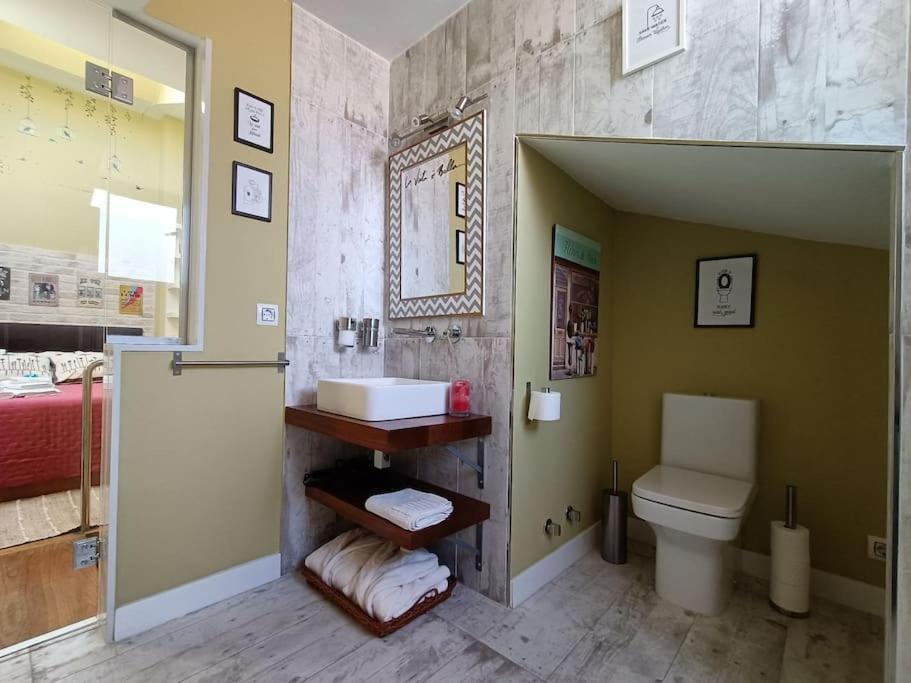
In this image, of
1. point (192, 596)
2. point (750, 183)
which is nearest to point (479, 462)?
point (192, 596)

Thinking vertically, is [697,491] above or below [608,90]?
below

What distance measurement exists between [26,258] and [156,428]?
2.10 meters

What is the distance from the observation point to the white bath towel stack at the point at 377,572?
1674 millimetres

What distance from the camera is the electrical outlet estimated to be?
183 centimetres

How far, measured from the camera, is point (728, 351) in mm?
2273

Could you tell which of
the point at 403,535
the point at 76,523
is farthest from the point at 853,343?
the point at 76,523

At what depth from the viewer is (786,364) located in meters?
2.09

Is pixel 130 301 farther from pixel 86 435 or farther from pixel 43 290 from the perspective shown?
pixel 43 290

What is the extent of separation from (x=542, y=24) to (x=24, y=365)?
3.74m

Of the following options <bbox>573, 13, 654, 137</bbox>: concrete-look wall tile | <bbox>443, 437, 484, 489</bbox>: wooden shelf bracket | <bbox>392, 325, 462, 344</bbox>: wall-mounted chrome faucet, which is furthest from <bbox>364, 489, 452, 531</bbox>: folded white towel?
<bbox>573, 13, 654, 137</bbox>: concrete-look wall tile

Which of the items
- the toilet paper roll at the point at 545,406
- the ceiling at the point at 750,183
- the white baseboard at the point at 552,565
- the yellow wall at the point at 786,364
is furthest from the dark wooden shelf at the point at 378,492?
the ceiling at the point at 750,183

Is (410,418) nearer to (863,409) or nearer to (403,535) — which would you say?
(403,535)

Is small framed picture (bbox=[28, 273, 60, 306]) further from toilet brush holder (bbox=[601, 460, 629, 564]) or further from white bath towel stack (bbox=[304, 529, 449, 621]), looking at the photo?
toilet brush holder (bbox=[601, 460, 629, 564])

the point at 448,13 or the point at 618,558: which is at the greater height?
the point at 448,13
